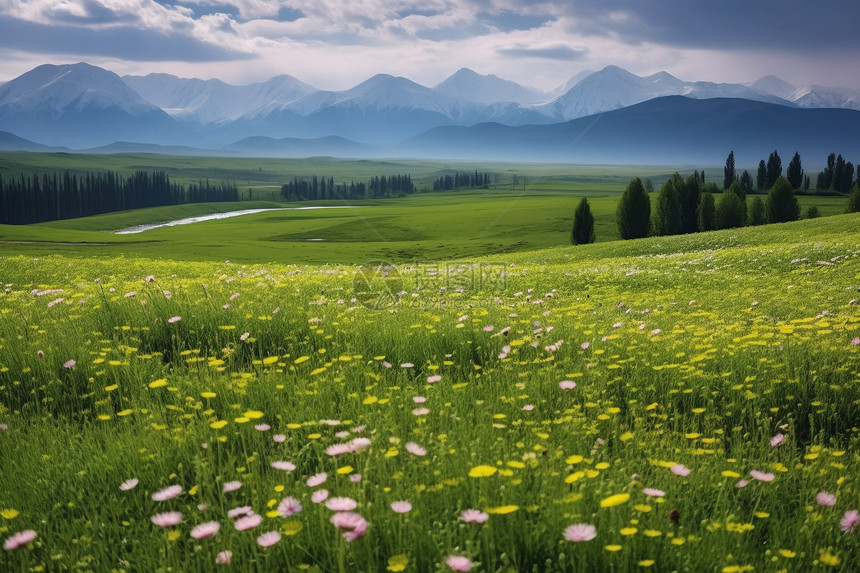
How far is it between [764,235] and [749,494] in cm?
4209

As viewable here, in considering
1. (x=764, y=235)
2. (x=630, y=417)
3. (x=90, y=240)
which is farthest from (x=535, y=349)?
(x=90, y=240)

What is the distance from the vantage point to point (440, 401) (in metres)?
5.41

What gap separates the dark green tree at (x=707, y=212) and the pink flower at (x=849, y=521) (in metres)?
104

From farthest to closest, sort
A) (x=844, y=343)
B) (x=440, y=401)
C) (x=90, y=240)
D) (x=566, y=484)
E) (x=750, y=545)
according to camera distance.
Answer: (x=90, y=240)
(x=844, y=343)
(x=440, y=401)
(x=566, y=484)
(x=750, y=545)

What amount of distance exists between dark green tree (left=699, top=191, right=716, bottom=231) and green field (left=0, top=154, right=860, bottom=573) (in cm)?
9610

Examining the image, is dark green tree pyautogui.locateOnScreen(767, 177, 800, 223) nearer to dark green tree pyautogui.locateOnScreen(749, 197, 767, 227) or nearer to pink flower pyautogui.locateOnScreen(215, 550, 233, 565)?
dark green tree pyautogui.locateOnScreen(749, 197, 767, 227)

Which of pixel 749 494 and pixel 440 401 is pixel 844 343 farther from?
pixel 440 401

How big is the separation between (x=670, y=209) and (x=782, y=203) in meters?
17.9

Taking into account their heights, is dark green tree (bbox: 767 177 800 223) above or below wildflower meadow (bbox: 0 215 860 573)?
above

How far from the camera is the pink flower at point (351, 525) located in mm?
2729

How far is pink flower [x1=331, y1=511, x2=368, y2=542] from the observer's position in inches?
107

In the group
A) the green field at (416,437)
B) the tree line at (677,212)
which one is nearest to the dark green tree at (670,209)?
the tree line at (677,212)

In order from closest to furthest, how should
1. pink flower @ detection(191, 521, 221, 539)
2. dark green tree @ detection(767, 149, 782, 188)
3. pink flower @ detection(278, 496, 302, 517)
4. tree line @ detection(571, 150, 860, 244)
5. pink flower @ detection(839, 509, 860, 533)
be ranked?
1. pink flower @ detection(191, 521, 221, 539)
2. pink flower @ detection(278, 496, 302, 517)
3. pink flower @ detection(839, 509, 860, 533)
4. tree line @ detection(571, 150, 860, 244)
5. dark green tree @ detection(767, 149, 782, 188)

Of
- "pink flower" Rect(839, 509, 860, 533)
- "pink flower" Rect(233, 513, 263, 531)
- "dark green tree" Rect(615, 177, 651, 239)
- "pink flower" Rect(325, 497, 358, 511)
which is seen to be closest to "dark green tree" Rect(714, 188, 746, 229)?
"dark green tree" Rect(615, 177, 651, 239)
